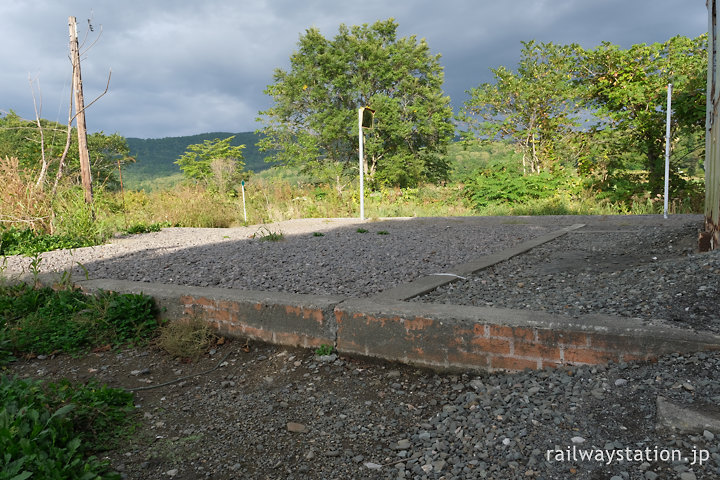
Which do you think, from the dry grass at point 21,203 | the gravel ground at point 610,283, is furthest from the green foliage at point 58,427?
the dry grass at point 21,203

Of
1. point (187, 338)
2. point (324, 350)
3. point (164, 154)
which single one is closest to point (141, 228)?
point (187, 338)

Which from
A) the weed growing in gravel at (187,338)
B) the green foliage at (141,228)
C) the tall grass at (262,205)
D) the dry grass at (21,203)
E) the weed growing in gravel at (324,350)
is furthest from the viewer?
the green foliage at (141,228)

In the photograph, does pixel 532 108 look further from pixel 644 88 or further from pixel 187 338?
pixel 187 338

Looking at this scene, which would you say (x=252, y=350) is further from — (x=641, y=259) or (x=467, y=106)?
(x=467, y=106)

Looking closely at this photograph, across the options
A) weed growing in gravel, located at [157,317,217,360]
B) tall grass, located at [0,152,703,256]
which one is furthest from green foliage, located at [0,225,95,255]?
weed growing in gravel, located at [157,317,217,360]

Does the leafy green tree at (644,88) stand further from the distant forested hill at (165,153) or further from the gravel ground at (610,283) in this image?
the distant forested hill at (165,153)

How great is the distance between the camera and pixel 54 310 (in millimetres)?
2922

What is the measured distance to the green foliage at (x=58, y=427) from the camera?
1292 millimetres

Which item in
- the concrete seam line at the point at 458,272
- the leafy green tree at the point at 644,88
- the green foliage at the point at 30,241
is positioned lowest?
the concrete seam line at the point at 458,272

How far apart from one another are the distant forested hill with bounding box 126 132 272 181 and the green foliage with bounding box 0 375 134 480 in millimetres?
38658

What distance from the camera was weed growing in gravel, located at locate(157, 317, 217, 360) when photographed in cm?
240

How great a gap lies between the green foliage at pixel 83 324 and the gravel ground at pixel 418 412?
12 centimetres

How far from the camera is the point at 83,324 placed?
2.69m

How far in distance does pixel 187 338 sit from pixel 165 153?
54.0 meters
